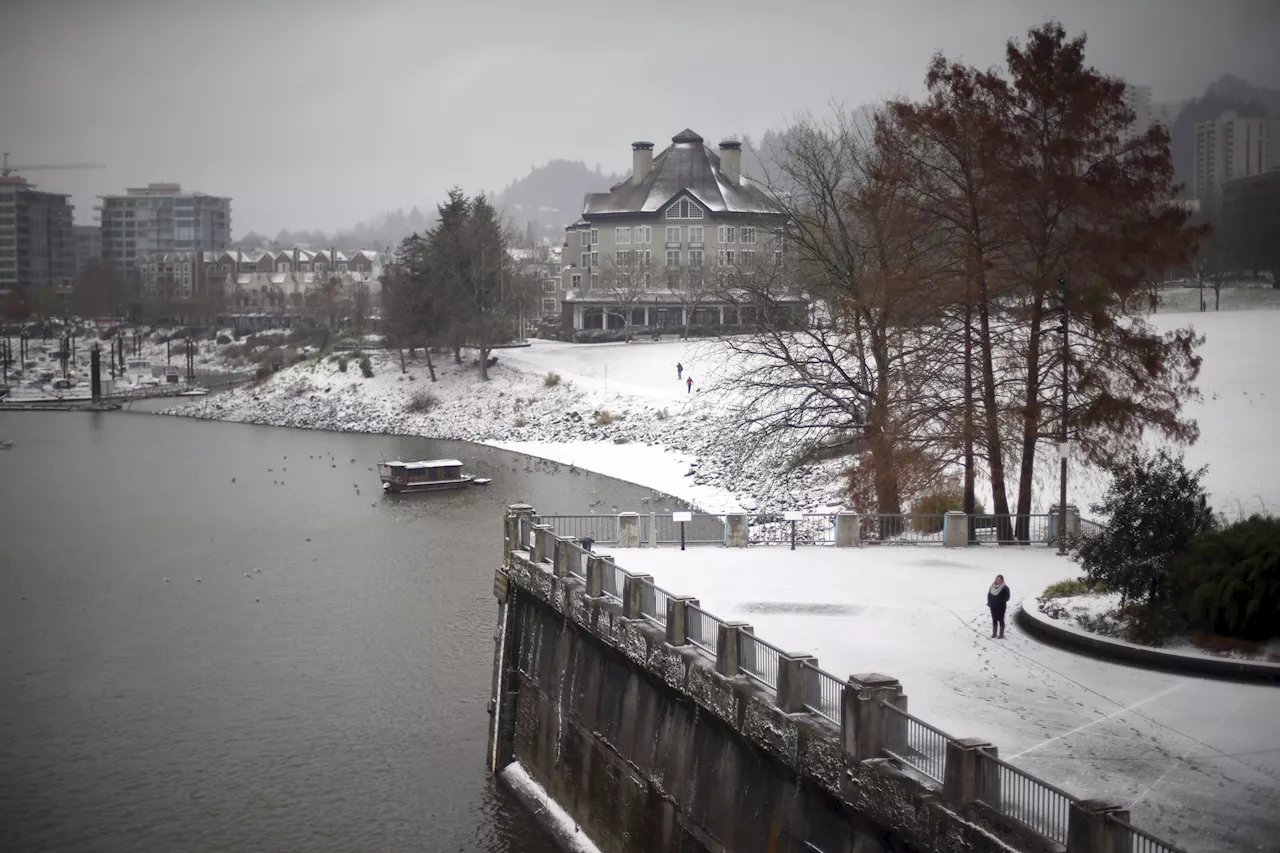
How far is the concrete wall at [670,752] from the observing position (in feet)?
42.6

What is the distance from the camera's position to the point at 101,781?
23.8 meters

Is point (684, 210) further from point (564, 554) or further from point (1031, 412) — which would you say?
point (564, 554)

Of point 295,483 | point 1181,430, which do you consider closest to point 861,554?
point 1181,430

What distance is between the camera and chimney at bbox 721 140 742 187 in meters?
110

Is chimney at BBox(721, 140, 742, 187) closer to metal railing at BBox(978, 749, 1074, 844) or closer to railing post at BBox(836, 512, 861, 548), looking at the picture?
railing post at BBox(836, 512, 861, 548)

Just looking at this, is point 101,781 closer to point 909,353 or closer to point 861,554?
point 861,554

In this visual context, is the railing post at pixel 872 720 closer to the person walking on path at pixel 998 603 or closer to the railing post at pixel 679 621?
the railing post at pixel 679 621

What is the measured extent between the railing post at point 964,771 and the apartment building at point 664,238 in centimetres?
8571

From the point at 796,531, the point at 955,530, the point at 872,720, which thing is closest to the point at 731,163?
the point at 796,531

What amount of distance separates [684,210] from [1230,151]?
231 feet

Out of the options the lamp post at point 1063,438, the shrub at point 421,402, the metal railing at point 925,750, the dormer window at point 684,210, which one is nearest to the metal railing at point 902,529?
the lamp post at point 1063,438

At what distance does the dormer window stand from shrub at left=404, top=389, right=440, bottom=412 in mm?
30599

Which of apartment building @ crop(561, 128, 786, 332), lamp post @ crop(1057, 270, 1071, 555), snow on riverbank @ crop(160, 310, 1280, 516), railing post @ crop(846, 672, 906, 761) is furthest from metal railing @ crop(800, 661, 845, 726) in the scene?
apartment building @ crop(561, 128, 786, 332)

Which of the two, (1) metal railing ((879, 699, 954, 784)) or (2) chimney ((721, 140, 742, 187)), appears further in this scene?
(2) chimney ((721, 140, 742, 187))
